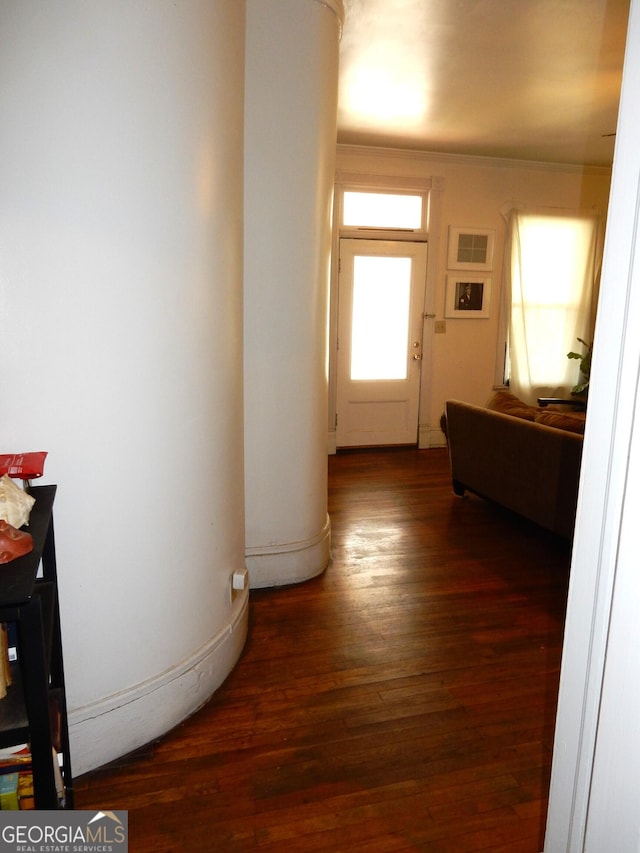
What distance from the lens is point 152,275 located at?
1815 millimetres

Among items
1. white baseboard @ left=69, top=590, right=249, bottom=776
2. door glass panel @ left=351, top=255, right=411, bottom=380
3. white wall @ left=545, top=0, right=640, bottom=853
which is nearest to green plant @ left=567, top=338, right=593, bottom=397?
door glass panel @ left=351, top=255, right=411, bottom=380

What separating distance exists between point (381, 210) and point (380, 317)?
1035 millimetres

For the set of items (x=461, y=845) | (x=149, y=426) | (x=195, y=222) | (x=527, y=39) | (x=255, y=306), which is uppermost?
(x=527, y=39)

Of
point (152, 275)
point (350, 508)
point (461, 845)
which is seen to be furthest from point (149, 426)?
point (350, 508)

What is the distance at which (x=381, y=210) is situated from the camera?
19.3 feet

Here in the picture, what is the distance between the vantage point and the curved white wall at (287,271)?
2.68 m

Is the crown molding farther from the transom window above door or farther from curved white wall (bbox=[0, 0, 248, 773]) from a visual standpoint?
curved white wall (bbox=[0, 0, 248, 773])

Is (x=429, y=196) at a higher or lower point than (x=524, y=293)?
higher

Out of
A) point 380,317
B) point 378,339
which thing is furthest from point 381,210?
point 378,339

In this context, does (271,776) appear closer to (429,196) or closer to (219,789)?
(219,789)

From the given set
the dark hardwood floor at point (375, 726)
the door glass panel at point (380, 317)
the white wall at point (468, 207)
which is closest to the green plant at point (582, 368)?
the white wall at point (468, 207)

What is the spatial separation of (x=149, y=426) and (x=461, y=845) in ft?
4.88

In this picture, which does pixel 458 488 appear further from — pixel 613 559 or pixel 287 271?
pixel 613 559

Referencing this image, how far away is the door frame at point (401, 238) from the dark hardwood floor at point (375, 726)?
2.64 metres
